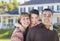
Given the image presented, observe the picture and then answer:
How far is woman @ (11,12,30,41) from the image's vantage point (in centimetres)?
176

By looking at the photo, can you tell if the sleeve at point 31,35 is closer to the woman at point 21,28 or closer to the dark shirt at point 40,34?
the dark shirt at point 40,34

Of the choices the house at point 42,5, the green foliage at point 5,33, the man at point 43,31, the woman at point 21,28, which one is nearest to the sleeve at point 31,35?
the man at point 43,31

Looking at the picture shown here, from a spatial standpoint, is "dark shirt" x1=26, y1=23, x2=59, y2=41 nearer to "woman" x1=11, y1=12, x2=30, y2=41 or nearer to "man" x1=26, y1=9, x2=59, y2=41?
"man" x1=26, y1=9, x2=59, y2=41

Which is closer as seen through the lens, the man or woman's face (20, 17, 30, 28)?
the man

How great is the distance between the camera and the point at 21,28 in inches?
70.1

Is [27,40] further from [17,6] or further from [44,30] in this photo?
[17,6]

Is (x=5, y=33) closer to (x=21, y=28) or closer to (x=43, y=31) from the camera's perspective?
(x=21, y=28)

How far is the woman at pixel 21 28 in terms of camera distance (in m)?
1.76

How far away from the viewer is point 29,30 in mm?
1701

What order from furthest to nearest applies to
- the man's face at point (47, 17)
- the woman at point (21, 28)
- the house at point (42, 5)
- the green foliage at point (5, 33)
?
the house at point (42, 5) → the green foliage at point (5, 33) → the woman at point (21, 28) → the man's face at point (47, 17)

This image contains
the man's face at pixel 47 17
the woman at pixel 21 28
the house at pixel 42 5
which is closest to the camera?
the man's face at pixel 47 17

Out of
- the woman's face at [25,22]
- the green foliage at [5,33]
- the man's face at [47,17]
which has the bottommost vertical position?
the green foliage at [5,33]

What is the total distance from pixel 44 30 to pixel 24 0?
5.07 m

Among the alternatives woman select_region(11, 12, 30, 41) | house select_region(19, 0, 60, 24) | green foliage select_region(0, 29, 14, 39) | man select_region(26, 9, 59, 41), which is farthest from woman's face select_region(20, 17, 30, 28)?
house select_region(19, 0, 60, 24)
